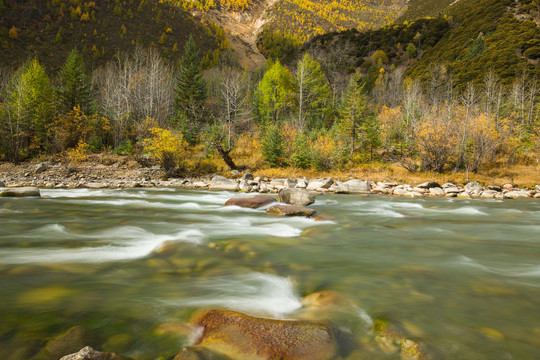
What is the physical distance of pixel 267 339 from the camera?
2613mm

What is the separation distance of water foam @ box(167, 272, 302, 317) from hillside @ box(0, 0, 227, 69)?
76.6m

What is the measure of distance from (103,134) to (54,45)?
58.0m

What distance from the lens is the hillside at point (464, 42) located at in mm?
46375

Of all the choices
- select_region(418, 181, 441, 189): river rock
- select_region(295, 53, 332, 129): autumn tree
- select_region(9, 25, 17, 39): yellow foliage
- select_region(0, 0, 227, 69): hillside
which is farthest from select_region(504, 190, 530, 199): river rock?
select_region(9, 25, 17, 39): yellow foliage

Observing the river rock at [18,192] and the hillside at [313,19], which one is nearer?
the river rock at [18,192]

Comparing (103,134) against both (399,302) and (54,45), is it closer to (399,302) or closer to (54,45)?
(399,302)

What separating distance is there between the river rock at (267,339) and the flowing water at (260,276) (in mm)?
336

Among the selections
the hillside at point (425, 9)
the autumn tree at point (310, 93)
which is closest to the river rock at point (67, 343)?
the autumn tree at point (310, 93)

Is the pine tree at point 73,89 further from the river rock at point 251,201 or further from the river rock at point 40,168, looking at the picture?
the river rock at point 251,201

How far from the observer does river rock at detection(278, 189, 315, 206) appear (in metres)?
12.4

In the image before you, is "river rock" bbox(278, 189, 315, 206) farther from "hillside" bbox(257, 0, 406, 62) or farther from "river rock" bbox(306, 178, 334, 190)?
"hillside" bbox(257, 0, 406, 62)

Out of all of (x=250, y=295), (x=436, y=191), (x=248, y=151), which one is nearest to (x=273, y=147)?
(x=248, y=151)

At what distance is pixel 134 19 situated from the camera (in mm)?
88812

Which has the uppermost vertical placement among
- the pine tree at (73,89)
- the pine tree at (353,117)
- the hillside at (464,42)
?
the hillside at (464,42)
